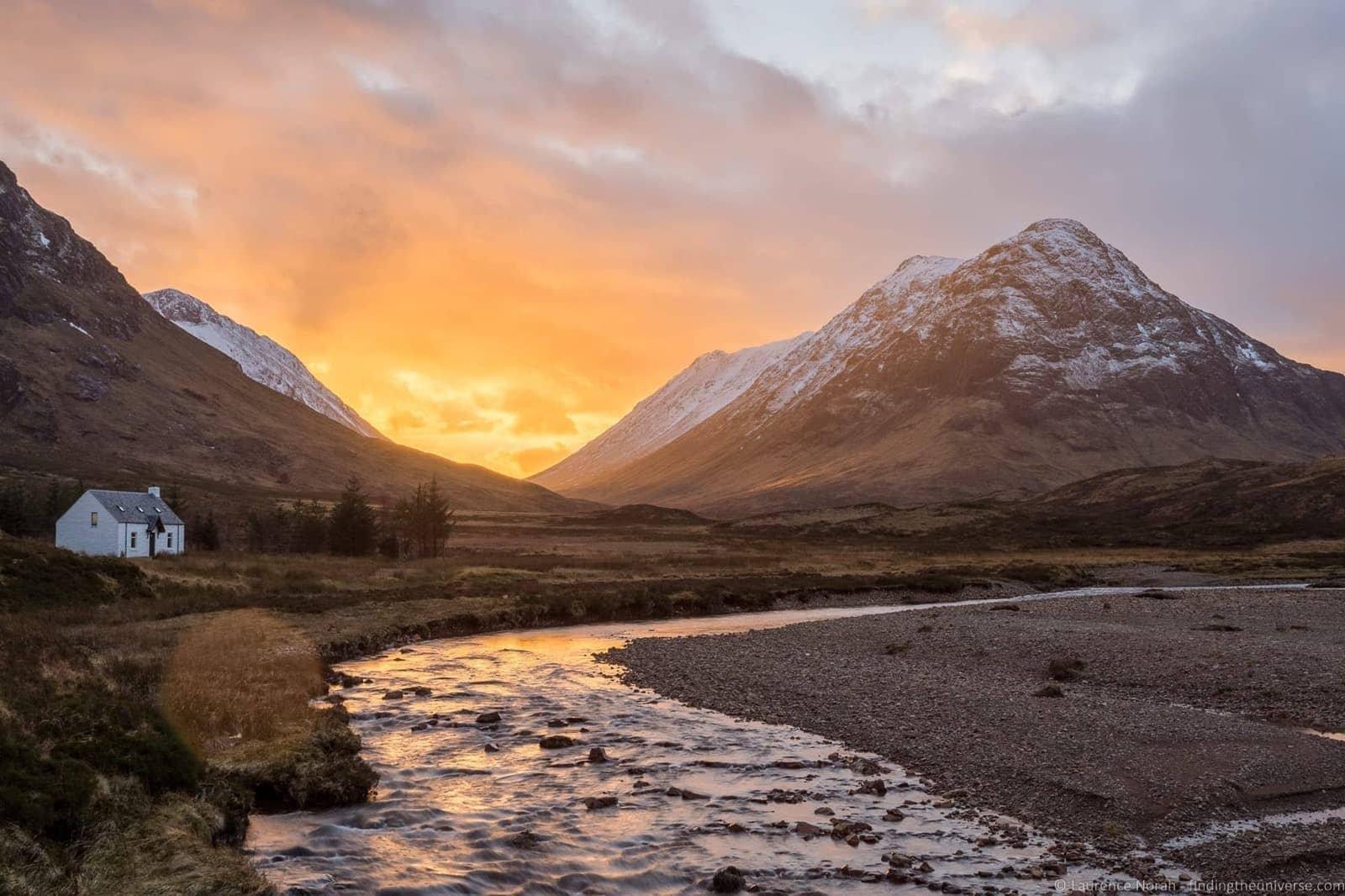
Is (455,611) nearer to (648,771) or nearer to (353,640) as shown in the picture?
(353,640)

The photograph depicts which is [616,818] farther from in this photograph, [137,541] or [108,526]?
[137,541]

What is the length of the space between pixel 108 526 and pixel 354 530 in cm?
2871

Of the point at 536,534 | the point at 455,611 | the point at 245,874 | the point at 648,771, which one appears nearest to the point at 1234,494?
the point at 536,534

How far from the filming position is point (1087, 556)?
122 m

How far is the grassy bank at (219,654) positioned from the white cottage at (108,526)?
7.06 m

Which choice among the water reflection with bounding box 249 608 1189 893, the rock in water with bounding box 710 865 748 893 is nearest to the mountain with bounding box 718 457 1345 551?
the water reflection with bounding box 249 608 1189 893

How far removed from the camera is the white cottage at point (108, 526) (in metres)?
80.2

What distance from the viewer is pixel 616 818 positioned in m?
20.2

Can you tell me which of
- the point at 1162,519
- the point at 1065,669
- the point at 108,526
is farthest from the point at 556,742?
the point at 1162,519

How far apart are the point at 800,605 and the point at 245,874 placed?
61.5m

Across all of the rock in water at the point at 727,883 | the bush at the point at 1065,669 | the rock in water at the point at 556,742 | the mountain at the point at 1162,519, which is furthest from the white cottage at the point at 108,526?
the mountain at the point at 1162,519

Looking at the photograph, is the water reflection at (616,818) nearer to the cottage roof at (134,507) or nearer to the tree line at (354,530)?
the cottage roof at (134,507)

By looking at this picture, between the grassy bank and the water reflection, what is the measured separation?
5.76 ft

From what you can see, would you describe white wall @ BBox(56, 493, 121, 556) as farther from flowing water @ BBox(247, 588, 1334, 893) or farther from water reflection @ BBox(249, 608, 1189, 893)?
water reflection @ BBox(249, 608, 1189, 893)
